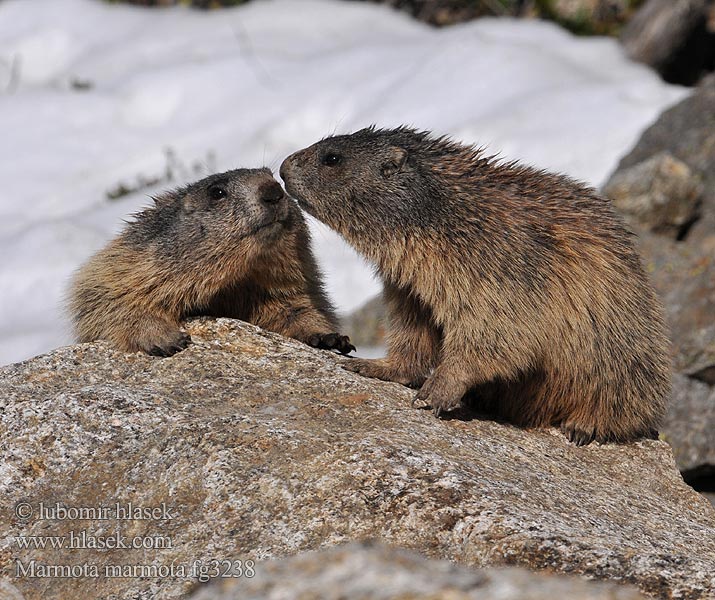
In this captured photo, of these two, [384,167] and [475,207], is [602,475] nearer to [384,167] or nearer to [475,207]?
[475,207]

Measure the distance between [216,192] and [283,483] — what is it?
3507 mm

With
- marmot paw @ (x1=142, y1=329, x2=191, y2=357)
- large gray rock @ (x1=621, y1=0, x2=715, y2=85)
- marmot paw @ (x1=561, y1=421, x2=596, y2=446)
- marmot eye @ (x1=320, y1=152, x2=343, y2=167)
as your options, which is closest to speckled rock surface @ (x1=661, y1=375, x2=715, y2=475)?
marmot paw @ (x1=561, y1=421, x2=596, y2=446)

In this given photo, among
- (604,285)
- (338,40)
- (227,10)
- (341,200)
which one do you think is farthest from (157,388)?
(227,10)

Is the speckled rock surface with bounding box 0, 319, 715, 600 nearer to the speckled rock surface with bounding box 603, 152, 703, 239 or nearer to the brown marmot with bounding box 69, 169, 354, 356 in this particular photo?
the brown marmot with bounding box 69, 169, 354, 356

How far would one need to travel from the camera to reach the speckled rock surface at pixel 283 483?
5.91 meters

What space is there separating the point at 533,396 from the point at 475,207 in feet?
4.84

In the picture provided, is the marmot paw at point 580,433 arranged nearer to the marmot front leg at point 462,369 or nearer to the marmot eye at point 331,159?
→ the marmot front leg at point 462,369

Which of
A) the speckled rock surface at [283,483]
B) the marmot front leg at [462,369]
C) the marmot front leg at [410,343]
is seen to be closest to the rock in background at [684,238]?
the speckled rock surface at [283,483]

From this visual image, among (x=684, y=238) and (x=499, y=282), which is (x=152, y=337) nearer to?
(x=499, y=282)

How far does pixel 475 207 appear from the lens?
331 inches

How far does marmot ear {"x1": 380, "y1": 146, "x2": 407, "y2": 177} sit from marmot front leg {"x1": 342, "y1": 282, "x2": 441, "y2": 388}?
2.88 ft

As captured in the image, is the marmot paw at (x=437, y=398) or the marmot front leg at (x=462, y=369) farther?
the marmot front leg at (x=462, y=369)

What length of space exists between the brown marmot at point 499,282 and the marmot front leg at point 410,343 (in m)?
0.01

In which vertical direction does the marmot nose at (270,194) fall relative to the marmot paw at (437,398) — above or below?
above
